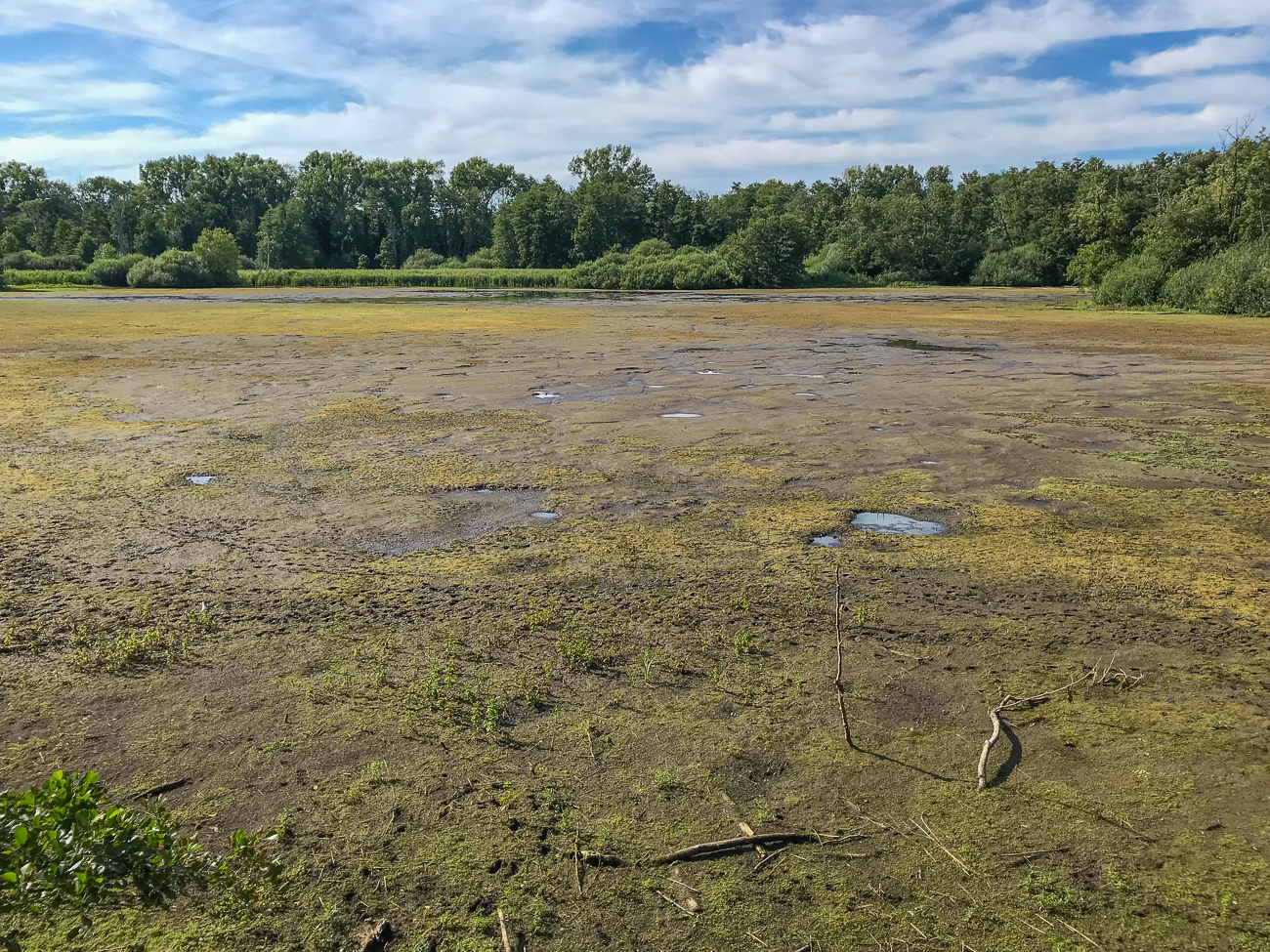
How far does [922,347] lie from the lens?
19.3 meters

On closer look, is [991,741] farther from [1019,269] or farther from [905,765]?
[1019,269]

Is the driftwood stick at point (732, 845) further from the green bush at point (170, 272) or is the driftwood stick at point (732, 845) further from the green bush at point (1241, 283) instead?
the green bush at point (170, 272)

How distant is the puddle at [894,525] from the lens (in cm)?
619

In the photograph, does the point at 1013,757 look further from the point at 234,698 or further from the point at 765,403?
the point at 765,403

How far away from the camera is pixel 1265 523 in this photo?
6.28 metres

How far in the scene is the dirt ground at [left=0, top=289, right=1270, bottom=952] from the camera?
265 centimetres

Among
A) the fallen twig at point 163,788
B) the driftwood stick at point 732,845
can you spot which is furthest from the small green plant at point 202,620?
the driftwood stick at point 732,845

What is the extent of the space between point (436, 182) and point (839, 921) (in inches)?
4067

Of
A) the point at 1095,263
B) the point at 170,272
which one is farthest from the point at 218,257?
the point at 1095,263

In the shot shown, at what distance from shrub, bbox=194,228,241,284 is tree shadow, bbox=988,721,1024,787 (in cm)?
6520

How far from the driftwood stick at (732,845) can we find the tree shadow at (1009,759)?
795mm

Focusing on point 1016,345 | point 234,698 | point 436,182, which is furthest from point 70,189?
point 234,698

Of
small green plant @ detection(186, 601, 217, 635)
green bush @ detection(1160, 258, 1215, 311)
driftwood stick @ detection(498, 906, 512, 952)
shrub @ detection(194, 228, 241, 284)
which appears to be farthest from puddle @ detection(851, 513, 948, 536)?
shrub @ detection(194, 228, 241, 284)

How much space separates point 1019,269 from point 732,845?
2541 inches
